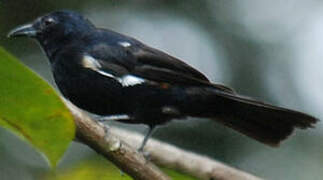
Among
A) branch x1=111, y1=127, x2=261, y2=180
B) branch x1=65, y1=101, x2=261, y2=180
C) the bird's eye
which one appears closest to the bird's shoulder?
the bird's eye

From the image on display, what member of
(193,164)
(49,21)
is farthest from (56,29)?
(193,164)

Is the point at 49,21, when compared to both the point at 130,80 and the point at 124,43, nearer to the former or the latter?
the point at 124,43

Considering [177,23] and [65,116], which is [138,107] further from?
[177,23]

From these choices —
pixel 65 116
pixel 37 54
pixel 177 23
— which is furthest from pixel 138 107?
pixel 177 23

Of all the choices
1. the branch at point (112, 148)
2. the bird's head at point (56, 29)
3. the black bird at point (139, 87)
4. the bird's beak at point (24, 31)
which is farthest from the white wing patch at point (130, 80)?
the branch at point (112, 148)

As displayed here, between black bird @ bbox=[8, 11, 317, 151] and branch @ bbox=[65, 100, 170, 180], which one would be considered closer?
branch @ bbox=[65, 100, 170, 180]

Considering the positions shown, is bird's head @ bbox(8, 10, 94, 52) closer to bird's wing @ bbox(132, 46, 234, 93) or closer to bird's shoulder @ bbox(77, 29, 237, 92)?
bird's shoulder @ bbox(77, 29, 237, 92)
